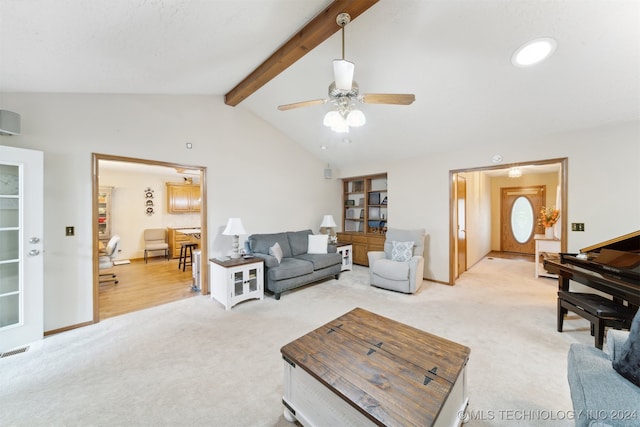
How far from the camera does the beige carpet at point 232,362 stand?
1.61m

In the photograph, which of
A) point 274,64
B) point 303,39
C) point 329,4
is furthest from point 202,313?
point 329,4

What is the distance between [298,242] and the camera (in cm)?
464

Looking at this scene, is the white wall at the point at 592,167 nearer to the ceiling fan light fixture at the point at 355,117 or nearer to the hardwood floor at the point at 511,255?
the ceiling fan light fixture at the point at 355,117

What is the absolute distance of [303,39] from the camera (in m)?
2.30

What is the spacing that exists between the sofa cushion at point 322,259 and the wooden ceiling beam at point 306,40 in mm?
2782

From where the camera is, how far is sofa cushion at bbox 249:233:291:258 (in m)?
4.10

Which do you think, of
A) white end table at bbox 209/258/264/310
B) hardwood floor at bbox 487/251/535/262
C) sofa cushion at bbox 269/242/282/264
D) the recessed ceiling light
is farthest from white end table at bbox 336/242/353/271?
hardwood floor at bbox 487/251/535/262

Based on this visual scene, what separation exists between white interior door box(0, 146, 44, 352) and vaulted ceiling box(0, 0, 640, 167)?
783mm

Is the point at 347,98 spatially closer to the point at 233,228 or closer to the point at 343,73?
the point at 343,73

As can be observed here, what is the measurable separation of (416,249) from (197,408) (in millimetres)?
3727

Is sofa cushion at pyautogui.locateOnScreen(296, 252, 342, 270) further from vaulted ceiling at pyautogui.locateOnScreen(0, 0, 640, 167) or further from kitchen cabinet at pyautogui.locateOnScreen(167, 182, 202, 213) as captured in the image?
kitchen cabinet at pyautogui.locateOnScreen(167, 182, 202, 213)

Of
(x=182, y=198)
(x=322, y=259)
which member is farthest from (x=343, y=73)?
(x=182, y=198)

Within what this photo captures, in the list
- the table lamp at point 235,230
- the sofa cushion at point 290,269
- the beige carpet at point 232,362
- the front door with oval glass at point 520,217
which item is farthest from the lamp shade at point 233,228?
the front door with oval glass at point 520,217

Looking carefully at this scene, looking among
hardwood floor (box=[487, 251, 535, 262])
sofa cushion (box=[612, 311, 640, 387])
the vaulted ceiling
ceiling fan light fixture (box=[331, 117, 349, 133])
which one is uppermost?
the vaulted ceiling
